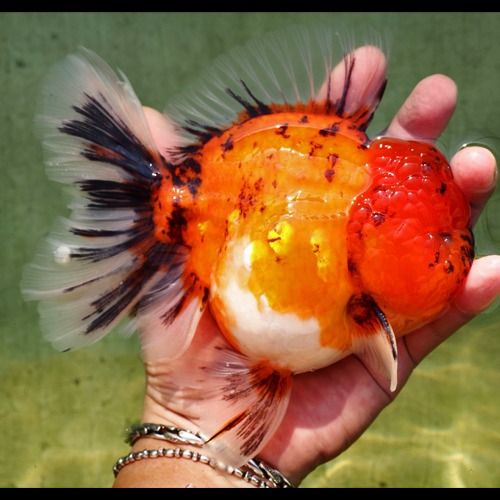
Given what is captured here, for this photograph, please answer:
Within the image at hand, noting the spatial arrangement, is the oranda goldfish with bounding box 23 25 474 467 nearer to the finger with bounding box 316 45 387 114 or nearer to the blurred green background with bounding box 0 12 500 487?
the finger with bounding box 316 45 387 114

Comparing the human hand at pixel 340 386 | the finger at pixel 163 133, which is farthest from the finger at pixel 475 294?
the finger at pixel 163 133

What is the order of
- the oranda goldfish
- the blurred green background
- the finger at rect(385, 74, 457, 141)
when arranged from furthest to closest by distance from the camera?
the blurred green background → the finger at rect(385, 74, 457, 141) → the oranda goldfish

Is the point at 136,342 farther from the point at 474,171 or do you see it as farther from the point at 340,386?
the point at 474,171

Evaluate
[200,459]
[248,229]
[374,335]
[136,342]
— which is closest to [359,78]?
[248,229]

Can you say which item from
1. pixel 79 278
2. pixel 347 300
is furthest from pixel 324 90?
pixel 79 278

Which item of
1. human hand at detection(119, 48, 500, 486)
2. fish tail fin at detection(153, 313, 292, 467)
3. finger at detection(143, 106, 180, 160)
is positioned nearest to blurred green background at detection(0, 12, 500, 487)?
human hand at detection(119, 48, 500, 486)
